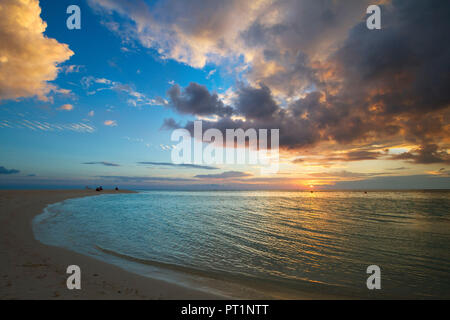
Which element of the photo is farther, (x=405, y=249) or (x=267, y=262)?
(x=405, y=249)

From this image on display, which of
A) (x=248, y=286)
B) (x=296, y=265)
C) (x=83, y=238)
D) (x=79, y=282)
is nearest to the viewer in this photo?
(x=79, y=282)

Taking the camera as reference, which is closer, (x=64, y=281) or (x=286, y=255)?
(x=64, y=281)

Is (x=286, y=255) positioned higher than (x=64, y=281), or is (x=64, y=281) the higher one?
(x=64, y=281)

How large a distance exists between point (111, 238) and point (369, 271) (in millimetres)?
17218

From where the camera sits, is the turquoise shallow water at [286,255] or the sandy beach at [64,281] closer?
the sandy beach at [64,281]

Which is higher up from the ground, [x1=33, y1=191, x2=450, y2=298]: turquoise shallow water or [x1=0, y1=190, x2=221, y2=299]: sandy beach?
[x1=0, y1=190, x2=221, y2=299]: sandy beach

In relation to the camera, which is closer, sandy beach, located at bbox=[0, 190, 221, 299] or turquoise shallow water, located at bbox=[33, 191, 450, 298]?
sandy beach, located at bbox=[0, 190, 221, 299]

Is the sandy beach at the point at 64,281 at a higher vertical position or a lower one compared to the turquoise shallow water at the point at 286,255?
higher
